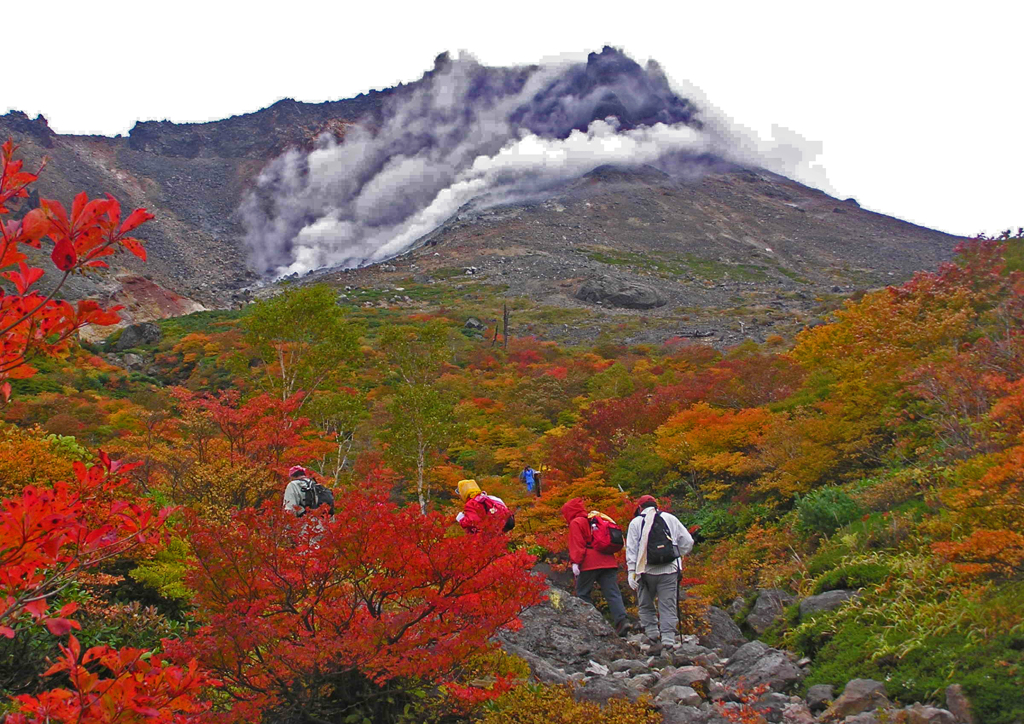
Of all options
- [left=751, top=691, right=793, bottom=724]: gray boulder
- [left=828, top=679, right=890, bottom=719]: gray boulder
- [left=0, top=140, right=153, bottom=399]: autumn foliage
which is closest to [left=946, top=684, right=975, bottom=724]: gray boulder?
[left=828, top=679, right=890, bottom=719]: gray boulder

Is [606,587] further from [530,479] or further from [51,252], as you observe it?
[51,252]

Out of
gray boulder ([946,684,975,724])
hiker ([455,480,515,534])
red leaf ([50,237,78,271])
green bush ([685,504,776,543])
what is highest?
red leaf ([50,237,78,271])

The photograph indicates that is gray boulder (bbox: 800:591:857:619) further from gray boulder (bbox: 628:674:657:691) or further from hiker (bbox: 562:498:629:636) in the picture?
hiker (bbox: 562:498:629:636)

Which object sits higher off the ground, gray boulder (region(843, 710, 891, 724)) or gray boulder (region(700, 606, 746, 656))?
gray boulder (region(843, 710, 891, 724))

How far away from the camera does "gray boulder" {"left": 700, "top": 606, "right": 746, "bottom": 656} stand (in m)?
6.79

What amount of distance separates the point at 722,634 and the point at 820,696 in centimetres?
203

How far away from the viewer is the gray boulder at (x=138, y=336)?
34.7m

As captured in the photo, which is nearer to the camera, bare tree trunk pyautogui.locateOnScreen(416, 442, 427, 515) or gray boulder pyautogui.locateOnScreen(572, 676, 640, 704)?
gray boulder pyautogui.locateOnScreen(572, 676, 640, 704)

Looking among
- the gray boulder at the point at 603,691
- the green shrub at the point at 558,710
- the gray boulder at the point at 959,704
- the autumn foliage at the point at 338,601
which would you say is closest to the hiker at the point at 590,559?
the gray boulder at the point at 603,691

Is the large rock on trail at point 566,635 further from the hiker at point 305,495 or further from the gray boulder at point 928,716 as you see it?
the gray boulder at point 928,716

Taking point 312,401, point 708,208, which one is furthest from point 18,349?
point 708,208

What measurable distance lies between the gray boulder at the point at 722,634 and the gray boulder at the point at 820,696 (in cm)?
158

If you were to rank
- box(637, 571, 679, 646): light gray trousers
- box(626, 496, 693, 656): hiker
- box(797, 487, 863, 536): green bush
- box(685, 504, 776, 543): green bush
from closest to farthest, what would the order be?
box(637, 571, 679, 646): light gray trousers < box(626, 496, 693, 656): hiker < box(797, 487, 863, 536): green bush < box(685, 504, 776, 543): green bush

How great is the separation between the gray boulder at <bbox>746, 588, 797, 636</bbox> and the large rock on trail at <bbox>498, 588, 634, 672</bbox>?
144cm
